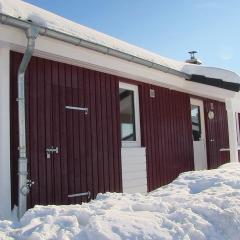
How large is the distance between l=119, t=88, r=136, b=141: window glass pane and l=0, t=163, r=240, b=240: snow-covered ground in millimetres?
3338

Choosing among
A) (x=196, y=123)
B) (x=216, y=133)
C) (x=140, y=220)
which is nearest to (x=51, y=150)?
(x=140, y=220)

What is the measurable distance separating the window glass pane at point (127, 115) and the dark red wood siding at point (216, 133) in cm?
367

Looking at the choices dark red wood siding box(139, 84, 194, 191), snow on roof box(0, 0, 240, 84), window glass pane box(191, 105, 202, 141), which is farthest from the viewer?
window glass pane box(191, 105, 202, 141)

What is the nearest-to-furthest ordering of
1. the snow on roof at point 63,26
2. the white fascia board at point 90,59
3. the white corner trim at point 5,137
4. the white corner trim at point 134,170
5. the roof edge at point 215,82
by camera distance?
the white corner trim at point 5,137 < the snow on roof at point 63,26 < the white fascia board at point 90,59 < the white corner trim at point 134,170 < the roof edge at point 215,82

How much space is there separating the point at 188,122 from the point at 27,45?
550 cm

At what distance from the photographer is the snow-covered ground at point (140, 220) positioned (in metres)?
3.30

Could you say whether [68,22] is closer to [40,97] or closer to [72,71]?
[72,71]

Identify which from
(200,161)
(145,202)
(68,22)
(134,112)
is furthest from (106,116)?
(200,161)

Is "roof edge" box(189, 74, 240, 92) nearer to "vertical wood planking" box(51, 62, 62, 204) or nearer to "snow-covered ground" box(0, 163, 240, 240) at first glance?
"vertical wood planking" box(51, 62, 62, 204)

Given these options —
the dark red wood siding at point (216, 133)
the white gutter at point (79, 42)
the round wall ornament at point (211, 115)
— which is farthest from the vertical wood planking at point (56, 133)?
the round wall ornament at point (211, 115)

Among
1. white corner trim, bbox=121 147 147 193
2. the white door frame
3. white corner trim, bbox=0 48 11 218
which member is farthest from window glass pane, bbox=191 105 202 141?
white corner trim, bbox=0 48 11 218

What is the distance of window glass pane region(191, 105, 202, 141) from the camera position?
1072 centimetres

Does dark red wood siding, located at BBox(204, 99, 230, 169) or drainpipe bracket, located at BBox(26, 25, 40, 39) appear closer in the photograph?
drainpipe bracket, located at BBox(26, 25, 40, 39)

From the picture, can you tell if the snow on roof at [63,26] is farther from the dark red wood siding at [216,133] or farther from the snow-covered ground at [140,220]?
the dark red wood siding at [216,133]
